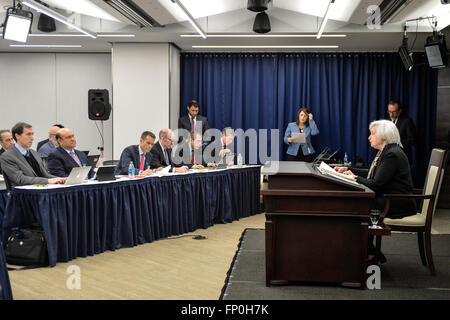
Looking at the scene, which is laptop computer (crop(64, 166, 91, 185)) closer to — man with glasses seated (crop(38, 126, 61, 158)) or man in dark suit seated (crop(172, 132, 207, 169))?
man in dark suit seated (crop(172, 132, 207, 169))

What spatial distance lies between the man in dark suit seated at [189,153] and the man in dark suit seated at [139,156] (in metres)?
0.92

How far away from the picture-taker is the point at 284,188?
3652 millimetres

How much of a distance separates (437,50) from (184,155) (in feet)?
12.6

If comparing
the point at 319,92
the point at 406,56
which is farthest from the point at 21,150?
the point at 319,92

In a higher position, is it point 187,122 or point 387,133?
point 187,122

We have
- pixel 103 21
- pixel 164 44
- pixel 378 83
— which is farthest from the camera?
pixel 378 83

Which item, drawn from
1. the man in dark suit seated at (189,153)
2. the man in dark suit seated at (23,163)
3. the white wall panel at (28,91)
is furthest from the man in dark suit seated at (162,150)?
the white wall panel at (28,91)

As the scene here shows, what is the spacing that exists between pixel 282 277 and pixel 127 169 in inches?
109

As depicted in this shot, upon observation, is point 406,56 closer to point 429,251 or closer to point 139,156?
point 429,251

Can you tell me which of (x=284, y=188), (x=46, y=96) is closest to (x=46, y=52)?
(x=46, y=96)

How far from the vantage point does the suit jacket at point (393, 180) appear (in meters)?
4.03

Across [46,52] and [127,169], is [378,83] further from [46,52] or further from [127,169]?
[46,52]

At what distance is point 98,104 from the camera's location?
7.35 meters
